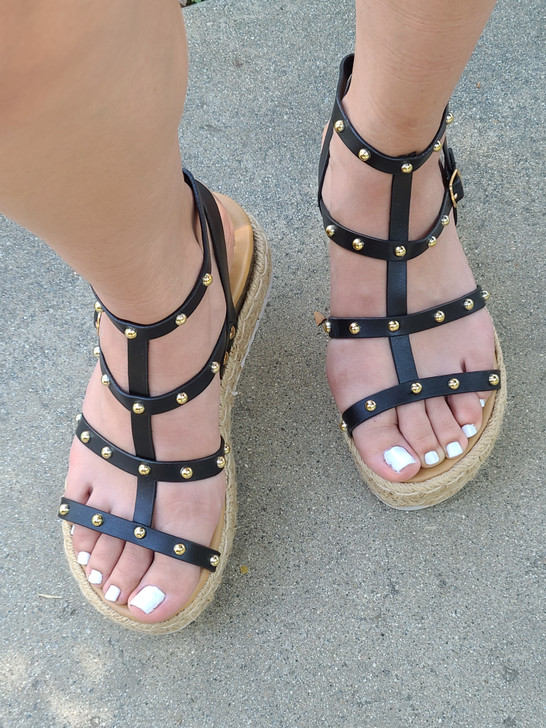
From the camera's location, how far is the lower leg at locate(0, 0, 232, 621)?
1.28 ft

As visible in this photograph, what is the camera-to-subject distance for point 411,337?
0.86 metres

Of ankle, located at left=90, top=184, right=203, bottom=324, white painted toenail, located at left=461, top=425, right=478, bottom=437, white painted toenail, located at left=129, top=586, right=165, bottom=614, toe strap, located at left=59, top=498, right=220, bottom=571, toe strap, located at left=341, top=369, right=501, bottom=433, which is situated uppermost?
ankle, located at left=90, top=184, right=203, bottom=324

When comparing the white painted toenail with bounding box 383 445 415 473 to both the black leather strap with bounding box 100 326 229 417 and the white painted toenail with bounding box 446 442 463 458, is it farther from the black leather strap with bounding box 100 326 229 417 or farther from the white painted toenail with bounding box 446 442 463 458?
the black leather strap with bounding box 100 326 229 417

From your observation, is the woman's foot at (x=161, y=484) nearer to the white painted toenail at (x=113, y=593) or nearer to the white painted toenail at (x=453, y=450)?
the white painted toenail at (x=113, y=593)

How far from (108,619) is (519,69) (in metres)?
1.26

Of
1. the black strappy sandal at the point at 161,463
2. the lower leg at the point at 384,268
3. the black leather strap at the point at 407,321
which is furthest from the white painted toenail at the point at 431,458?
the black strappy sandal at the point at 161,463

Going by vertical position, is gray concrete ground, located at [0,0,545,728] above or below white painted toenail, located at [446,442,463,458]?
below

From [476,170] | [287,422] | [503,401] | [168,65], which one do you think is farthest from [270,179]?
[168,65]

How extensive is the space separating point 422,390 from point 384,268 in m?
0.18

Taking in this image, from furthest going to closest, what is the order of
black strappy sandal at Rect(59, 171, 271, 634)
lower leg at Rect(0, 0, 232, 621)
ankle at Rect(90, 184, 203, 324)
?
black strappy sandal at Rect(59, 171, 271, 634)
ankle at Rect(90, 184, 203, 324)
lower leg at Rect(0, 0, 232, 621)

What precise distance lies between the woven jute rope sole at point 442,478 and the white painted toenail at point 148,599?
32 centimetres

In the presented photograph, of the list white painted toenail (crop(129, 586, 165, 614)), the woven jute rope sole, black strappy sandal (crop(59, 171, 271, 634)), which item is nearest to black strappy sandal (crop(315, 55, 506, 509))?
the woven jute rope sole

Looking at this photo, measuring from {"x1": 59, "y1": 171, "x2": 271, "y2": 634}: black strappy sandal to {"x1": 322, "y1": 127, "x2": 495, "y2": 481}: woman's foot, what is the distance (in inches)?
6.6

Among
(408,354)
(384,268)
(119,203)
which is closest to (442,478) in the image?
(408,354)
